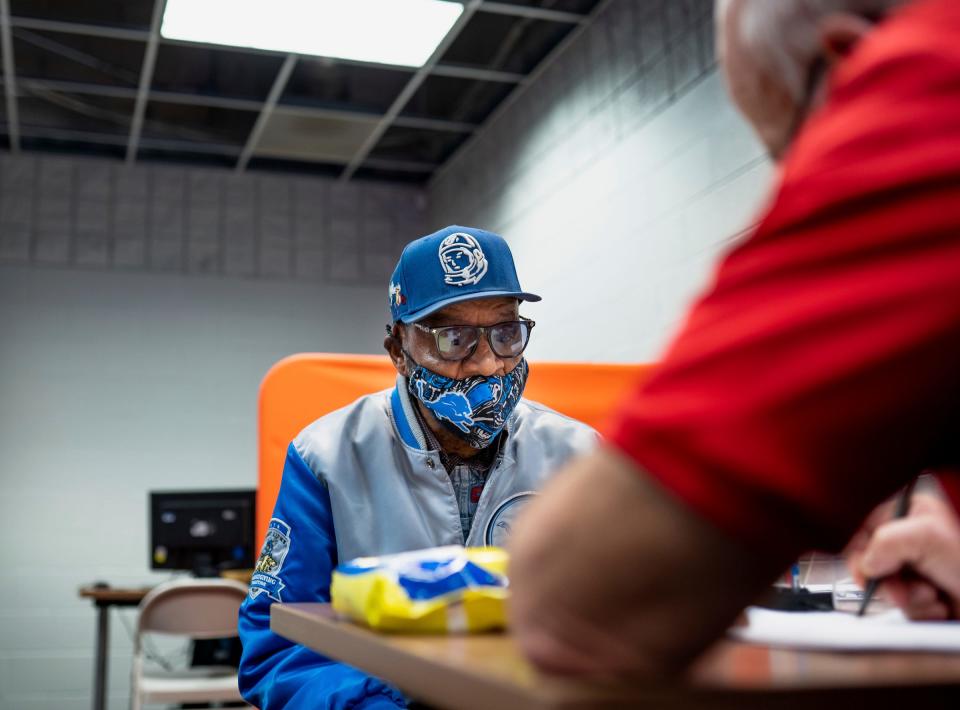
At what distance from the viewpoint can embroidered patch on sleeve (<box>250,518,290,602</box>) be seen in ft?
4.80

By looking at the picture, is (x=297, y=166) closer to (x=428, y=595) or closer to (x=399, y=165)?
(x=399, y=165)

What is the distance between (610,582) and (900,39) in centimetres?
28

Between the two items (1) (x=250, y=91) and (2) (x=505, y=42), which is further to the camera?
(1) (x=250, y=91)

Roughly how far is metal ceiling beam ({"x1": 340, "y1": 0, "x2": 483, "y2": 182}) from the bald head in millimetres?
4246

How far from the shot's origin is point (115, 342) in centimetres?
647

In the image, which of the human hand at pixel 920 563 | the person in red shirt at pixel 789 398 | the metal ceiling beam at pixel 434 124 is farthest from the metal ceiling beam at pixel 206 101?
the person in red shirt at pixel 789 398

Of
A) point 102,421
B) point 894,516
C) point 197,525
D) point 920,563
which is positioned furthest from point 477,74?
point 920,563

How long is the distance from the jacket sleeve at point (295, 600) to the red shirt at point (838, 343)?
884 millimetres

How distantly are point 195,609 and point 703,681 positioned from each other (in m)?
3.77

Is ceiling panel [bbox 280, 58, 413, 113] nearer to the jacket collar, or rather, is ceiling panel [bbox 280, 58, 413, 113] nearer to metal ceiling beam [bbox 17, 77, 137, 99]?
metal ceiling beam [bbox 17, 77, 137, 99]

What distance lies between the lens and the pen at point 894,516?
2.77 feet

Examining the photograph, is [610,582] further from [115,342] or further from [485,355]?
[115,342]

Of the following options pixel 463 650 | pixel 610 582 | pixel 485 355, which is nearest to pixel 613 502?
pixel 610 582

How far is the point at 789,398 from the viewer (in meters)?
0.42
